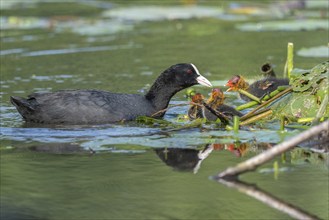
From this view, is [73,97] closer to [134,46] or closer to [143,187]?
[143,187]

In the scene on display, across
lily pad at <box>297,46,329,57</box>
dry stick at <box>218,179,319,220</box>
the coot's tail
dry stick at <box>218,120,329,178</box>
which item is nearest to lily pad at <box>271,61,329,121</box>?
dry stick at <box>218,179,319,220</box>

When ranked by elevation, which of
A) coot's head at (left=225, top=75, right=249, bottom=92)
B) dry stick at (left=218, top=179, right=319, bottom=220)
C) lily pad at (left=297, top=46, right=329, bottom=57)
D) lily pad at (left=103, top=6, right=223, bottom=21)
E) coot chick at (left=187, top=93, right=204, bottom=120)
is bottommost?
dry stick at (left=218, top=179, right=319, bottom=220)

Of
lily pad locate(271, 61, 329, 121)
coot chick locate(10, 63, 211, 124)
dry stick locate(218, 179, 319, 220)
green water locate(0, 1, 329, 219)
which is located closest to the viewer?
dry stick locate(218, 179, 319, 220)

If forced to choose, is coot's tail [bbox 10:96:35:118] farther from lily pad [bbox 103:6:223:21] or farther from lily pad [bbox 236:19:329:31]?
lily pad [bbox 103:6:223:21]

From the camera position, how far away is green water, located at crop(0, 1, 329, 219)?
20.3ft

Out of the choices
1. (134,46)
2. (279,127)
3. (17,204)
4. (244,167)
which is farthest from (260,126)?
(134,46)

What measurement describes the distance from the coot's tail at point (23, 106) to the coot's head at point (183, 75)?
5.18ft

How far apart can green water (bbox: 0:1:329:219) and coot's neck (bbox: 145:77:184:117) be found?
210 mm

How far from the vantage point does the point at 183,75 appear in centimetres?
998

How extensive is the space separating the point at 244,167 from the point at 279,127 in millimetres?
2459

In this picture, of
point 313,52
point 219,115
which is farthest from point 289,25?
point 219,115

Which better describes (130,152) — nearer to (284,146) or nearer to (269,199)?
(269,199)

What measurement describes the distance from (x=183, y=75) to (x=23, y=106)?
1.82m

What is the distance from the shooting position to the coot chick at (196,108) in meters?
8.95
